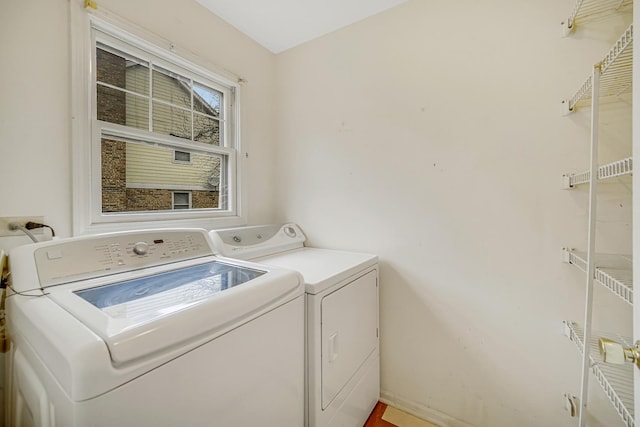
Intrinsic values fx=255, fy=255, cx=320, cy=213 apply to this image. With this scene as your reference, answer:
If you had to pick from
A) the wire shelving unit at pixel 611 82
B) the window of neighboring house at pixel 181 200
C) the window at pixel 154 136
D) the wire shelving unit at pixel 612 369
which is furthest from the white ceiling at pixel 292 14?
the wire shelving unit at pixel 612 369

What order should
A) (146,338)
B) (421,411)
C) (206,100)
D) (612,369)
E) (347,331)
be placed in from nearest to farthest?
1. (146,338)
2. (612,369)
3. (347,331)
4. (421,411)
5. (206,100)

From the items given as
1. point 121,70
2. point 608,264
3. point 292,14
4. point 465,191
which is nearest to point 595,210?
point 608,264

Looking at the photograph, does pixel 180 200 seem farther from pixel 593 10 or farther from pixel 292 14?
pixel 593 10

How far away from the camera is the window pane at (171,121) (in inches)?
63.5

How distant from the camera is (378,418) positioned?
5.24 feet

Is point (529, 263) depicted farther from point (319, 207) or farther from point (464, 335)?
point (319, 207)

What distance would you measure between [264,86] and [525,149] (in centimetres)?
194

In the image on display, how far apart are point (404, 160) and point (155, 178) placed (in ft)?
5.27

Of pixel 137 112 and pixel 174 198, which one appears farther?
pixel 174 198

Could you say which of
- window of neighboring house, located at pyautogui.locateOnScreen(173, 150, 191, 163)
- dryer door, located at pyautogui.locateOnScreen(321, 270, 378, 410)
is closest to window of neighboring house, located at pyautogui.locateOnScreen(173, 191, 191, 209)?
window of neighboring house, located at pyautogui.locateOnScreen(173, 150, 191, 163)

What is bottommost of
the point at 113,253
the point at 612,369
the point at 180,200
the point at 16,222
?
the point at 612,369

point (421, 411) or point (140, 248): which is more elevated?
point (140, 248)

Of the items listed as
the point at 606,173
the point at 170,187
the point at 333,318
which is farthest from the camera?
the point at 170,187

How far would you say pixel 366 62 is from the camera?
179cm
